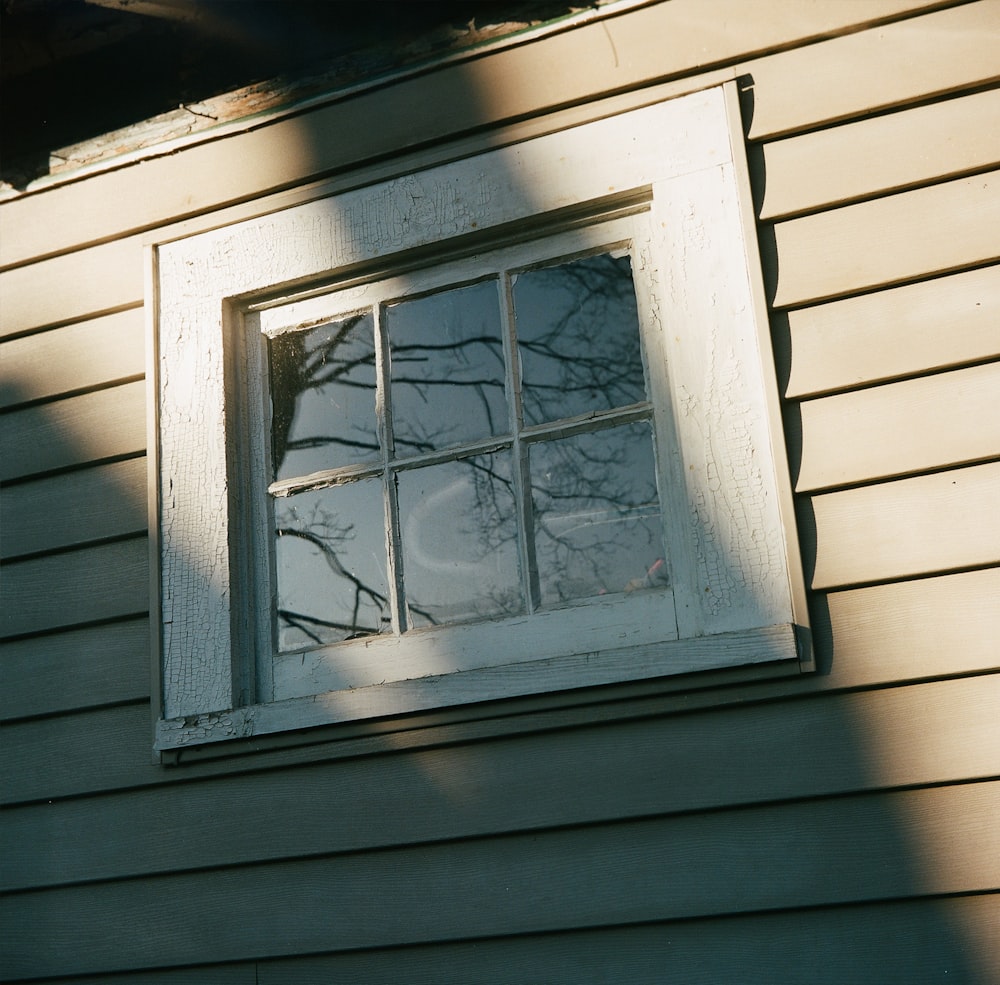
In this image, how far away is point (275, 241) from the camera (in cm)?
243

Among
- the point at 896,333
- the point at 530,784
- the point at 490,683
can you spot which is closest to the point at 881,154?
the point at 896,333

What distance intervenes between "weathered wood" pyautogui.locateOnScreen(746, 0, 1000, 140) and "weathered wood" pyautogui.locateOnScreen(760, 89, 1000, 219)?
3 centimetres

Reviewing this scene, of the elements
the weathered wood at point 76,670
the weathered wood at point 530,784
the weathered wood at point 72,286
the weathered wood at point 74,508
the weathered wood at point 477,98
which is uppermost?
the weathered wood at point 477,98

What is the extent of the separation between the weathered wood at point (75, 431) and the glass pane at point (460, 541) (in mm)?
632

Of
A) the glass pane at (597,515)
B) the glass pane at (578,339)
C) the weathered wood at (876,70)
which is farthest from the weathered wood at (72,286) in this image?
the weathered wood at (876,70)

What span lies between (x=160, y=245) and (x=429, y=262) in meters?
0.64

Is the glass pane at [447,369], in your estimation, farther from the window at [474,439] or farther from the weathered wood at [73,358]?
the weathered wood at [73,358]

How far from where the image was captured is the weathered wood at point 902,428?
188 cm

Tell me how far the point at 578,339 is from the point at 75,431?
44.9 inches

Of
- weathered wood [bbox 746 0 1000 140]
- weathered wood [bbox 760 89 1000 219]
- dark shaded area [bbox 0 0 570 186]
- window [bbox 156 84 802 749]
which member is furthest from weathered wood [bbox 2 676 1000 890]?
dark shaded area [bbox 0 0 570 186]

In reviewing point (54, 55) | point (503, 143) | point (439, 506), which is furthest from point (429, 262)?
point (54, 55)

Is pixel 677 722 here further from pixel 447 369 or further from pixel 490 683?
pixel 447 369

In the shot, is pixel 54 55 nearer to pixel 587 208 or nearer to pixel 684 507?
pixel 587 208

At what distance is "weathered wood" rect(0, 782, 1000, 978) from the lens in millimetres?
1757
